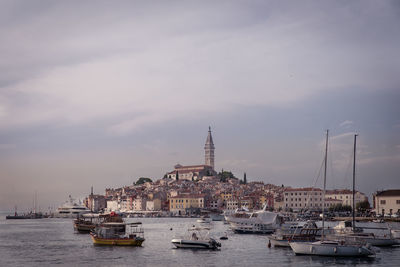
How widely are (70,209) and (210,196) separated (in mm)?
35514

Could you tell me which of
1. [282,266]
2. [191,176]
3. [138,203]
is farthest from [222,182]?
[282,266]

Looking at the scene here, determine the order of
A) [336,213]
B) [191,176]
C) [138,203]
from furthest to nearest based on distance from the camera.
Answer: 1. [191,176]
2. [138,203]
3. [336,213]

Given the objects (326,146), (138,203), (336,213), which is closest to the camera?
(326,146)

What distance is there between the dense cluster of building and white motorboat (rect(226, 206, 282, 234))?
133 ft

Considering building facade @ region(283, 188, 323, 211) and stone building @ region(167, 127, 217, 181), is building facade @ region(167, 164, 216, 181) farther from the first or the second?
building facade @ region(283, 188, 323, 211)

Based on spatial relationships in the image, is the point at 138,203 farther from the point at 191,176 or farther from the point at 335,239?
the point at 335,239

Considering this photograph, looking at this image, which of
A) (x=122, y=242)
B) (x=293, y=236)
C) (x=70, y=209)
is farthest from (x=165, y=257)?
(x=70, y=209)

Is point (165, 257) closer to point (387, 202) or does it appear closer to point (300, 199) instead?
Answer: point (387, 202)

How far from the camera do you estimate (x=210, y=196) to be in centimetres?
14325

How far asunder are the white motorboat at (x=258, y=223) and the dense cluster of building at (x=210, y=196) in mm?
40645

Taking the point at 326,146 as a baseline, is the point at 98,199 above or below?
below

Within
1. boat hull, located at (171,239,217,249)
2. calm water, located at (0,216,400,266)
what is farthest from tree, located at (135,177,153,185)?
boat hull, located at (171,239,217,249)

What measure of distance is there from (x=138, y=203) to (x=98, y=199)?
19465mm

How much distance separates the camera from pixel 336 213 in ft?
349
